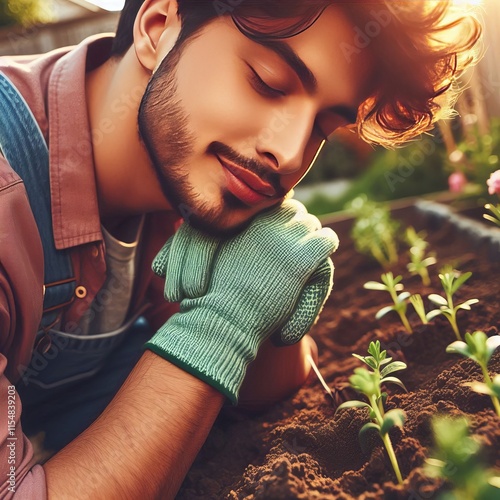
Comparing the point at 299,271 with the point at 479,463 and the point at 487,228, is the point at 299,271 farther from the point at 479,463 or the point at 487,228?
the point at 487,228

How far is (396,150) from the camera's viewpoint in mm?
5309

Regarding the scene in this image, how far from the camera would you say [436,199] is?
3.48 meters

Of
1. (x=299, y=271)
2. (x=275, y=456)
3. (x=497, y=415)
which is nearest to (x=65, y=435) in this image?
(x=275, y=456)

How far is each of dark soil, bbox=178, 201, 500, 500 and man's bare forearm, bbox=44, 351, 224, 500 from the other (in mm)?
158

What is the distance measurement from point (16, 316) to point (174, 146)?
628 mm

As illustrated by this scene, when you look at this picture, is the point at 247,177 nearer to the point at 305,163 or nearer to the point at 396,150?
the point at 305,163

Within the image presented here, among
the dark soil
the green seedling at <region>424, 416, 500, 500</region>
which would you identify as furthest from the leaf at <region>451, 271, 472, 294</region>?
the green seedling at <region>424, 416, 500, 500</region>

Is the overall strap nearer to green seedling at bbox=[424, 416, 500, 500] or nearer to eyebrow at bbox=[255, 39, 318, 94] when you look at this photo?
eyebrow at bbox=[255, 39, 318, 94]

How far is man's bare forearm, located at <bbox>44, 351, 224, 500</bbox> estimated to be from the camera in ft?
4.31

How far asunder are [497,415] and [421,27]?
105 cm

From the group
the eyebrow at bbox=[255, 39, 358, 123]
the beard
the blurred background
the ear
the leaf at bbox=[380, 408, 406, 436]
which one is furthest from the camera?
the blurred background

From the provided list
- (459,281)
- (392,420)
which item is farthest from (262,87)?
(392,420)

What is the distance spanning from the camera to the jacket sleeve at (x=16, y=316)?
Result: 126 centimetres

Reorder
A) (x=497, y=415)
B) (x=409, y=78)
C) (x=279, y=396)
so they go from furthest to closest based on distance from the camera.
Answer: (x=279, y=396), (x=409, y=78), (x=497, y=415)
